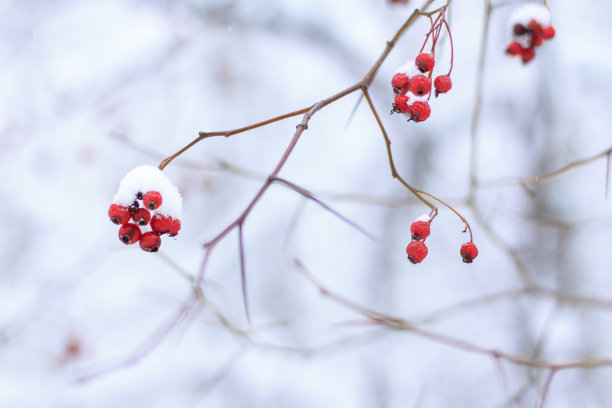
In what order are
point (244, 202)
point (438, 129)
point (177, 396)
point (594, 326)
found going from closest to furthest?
point (594, 326)
point (177, 396)
point (438, 129)
point (244, 202)

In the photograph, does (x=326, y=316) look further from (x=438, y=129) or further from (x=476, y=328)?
(x=438, y=129)

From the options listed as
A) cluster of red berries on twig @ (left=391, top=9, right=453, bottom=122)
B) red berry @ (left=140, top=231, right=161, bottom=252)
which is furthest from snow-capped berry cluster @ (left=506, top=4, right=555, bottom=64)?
red berry @ (left=140, top=231, right=161, bottom=252)

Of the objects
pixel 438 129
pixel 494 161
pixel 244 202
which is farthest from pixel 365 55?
pixel 244 202

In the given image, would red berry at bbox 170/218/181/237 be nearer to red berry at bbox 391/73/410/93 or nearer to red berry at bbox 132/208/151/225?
red berry at bbox 132/208/151/225

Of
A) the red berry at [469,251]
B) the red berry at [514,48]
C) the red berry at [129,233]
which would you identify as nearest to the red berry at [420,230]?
the red berry at [469,251]

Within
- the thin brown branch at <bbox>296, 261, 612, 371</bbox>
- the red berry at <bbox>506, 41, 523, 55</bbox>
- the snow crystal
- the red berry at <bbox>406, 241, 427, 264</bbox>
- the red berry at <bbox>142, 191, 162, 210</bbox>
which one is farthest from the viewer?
the red berry at <bbox>506, 41, 523, 55</bbox>

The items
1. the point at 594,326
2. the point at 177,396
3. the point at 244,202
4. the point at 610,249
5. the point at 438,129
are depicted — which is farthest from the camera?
the point at 244,202

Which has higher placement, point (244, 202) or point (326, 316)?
point (244, 202)

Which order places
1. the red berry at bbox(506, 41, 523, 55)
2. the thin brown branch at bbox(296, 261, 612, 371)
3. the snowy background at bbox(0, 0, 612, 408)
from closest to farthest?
1. the thin brown branch at bbox(296, 261, 612, 371)
2. the red berry at bbox(506, 41, 523, 55)
3. the snowy background at bbox(0, 0, 612, 408)

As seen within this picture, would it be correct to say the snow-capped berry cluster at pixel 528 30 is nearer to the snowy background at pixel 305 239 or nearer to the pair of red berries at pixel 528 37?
the pair of red berries at pixel 528 37
